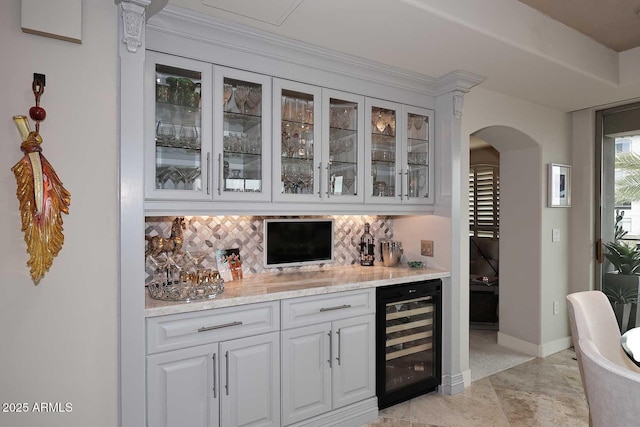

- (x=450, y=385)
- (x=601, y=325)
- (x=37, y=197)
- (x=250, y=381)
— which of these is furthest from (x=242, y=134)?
(x=450, y=385)

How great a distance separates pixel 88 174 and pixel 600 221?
483cm

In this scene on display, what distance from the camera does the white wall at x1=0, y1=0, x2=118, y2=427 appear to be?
1.67 metres

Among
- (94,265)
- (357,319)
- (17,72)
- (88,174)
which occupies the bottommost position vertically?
(357,319)

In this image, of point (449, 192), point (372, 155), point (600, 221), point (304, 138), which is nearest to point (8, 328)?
point (304, 138)

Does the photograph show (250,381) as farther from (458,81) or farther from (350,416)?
(458,81)

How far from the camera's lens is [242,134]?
2.48 meters

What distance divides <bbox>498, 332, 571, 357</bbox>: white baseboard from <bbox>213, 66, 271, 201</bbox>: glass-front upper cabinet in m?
3.46

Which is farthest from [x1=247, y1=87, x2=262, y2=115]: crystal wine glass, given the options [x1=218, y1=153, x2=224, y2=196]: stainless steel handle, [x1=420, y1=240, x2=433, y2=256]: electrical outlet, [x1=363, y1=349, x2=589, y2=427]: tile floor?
[x1=363, y1=349, x2=589, y2=427]: tile floor

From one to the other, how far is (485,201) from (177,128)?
5.12 meters

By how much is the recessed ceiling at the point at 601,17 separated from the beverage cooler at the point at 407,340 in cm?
225

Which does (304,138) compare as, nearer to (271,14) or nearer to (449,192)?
(271,14)

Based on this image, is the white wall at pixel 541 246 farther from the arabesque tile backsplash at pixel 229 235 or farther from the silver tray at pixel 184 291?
the silver tray at pixel 184 291

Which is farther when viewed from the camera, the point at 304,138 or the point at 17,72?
the point at 304,138

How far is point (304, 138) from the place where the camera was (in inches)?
107
